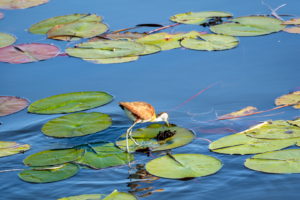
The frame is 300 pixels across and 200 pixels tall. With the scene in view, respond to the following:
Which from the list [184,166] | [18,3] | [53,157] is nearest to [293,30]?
[184,166]

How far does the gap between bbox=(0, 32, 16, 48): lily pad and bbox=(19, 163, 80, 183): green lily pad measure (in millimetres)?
4502

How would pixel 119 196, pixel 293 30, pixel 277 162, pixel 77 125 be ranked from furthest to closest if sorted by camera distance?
1. pixel 293 30
2. pixel 77 125
3. pixel 277 162
4. pixel 119 196

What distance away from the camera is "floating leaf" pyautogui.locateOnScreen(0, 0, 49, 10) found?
33.5ft

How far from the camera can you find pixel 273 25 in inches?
321

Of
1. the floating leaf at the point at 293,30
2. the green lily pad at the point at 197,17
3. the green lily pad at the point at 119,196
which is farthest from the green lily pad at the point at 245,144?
the green lily pad at the point at 197,17

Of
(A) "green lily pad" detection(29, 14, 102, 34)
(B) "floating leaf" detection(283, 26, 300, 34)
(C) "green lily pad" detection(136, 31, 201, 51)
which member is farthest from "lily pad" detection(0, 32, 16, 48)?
(B) "floating leaf" detection(283, 26, 300, 34)

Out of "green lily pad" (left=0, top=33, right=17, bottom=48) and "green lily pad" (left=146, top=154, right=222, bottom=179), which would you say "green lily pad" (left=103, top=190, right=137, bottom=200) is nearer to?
"green lily pad" (left=146, top=154, right=222, bottom=179)

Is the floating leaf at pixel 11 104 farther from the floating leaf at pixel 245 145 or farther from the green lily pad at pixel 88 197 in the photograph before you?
the floating leaf at pixel 245 145

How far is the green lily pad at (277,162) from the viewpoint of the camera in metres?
3.92

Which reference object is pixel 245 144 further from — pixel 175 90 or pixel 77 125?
pixel 77 125

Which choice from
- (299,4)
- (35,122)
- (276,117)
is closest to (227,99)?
(276,117)

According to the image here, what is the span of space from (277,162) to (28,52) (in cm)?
565

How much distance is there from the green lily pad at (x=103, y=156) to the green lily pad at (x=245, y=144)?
1.17 meters

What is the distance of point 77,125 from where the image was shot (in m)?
5.17
